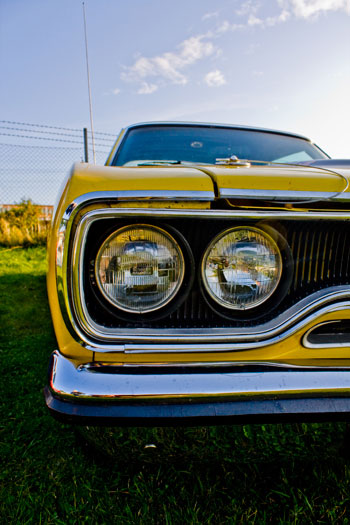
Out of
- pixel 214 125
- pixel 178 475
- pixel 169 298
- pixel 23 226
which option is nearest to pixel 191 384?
pixel 169 298

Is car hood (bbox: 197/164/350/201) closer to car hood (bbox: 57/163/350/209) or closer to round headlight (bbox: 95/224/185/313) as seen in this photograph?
car hood (bbox: 57/163/350/209)

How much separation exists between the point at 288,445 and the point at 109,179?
4.21 ft

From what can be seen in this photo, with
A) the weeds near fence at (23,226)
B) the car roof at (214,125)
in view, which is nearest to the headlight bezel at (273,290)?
the car roof at (214,125)

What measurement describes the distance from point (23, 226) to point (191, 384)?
7.50 meters

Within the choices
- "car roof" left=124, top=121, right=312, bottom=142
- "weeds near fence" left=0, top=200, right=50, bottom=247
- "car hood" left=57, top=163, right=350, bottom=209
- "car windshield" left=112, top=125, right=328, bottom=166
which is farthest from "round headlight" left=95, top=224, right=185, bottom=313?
"weeds near fence" left=0, top=200, right=50, bottom=247

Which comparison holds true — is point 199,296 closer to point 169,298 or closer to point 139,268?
point 169,298

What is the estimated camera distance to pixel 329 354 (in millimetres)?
946

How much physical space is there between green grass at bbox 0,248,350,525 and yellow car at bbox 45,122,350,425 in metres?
0.21

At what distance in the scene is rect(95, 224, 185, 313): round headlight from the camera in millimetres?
911

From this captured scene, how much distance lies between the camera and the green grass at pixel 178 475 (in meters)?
1.13

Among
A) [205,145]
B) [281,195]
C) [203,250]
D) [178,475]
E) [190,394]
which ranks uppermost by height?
[205,145]

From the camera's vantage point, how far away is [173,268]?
0.94 metres

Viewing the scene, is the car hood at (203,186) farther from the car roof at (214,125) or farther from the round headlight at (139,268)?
the car roof at (214,125)

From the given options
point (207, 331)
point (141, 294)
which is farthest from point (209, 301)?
point (141, 294)
